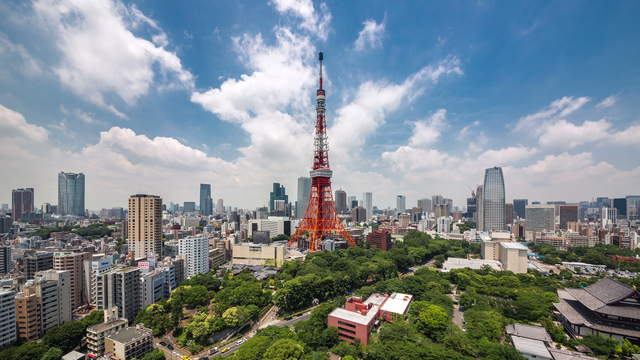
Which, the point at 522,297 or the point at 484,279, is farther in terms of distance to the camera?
the point at 484,279

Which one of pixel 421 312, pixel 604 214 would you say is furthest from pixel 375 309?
pixel 604 214

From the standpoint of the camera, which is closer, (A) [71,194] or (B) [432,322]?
(B) [432,322]

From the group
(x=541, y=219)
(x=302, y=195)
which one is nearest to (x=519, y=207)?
(x=541, y=219)

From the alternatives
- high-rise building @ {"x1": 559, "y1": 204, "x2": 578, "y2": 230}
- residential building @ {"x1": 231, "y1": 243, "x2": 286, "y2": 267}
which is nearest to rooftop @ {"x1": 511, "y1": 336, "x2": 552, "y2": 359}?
A: residential building @ {"x1": 231, "y1": 243, "x2": 286, "y2": 267}

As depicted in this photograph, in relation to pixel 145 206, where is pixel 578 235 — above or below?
below

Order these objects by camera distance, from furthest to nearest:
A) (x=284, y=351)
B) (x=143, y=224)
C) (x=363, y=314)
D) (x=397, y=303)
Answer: (x=143, y=224)
(x=397, y=303)
(x=363, y=314)
(x=284, y=351)

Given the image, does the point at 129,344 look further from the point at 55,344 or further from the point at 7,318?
the point at 7,318

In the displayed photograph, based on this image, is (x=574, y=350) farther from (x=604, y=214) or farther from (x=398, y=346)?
(x=604, y=214)
